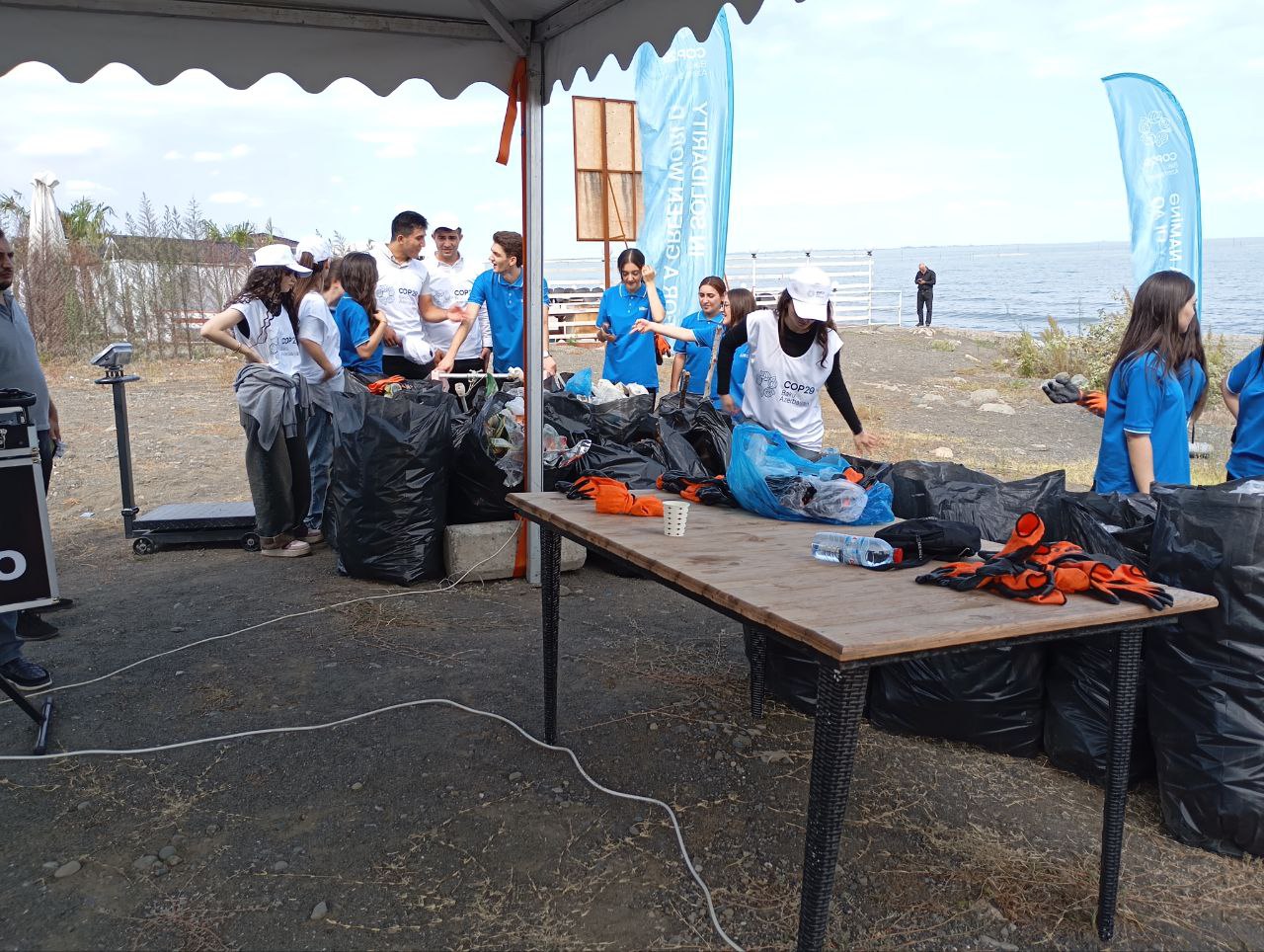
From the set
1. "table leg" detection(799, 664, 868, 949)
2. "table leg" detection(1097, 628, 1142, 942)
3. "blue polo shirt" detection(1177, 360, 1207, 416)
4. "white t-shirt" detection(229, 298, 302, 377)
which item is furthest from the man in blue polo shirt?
"table leg" detection(799, 664, 868, 949)

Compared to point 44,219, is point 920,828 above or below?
below

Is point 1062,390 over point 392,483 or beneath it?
over

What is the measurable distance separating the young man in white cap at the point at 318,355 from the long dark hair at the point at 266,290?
0.42 ft

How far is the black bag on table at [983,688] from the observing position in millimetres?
3189

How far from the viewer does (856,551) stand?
241 cm

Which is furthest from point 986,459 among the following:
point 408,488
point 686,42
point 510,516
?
point 408,488

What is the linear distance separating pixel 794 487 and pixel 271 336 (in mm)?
3730

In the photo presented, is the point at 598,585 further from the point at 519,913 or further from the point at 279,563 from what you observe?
the point at 519,913

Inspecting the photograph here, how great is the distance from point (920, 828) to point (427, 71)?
405cm

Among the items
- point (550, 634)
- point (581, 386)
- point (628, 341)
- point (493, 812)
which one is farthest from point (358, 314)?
point (493, 812)

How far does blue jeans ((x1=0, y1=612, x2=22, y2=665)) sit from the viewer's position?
381 centimetres

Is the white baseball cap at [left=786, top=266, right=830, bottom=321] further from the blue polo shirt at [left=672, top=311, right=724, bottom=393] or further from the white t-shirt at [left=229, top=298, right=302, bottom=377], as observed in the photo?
the blue polo shirt at [left=672, top=311, right=724, bottom=393]

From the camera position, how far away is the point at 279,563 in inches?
229

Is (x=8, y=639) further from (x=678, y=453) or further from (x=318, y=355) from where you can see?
(x=678, y=453)
